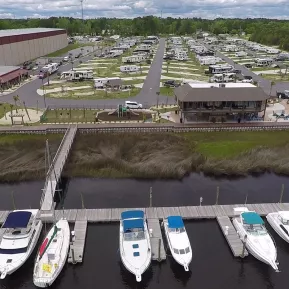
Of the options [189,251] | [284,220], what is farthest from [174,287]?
[284,220]

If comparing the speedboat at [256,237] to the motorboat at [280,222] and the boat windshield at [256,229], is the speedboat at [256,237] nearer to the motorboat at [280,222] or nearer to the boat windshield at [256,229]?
the boat windshield at [256,229]

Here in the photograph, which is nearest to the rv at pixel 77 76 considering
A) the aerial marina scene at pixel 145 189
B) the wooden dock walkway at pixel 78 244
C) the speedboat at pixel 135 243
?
the aerial marina scene at pixel 145 189

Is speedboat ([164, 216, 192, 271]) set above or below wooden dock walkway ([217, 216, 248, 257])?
above

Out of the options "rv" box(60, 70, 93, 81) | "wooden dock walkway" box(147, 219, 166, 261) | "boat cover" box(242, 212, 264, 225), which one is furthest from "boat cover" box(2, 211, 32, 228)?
"rv" box(60, 70, 93, 81)

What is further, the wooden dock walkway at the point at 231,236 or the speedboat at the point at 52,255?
the wooden dock walkway at the point at 231,236

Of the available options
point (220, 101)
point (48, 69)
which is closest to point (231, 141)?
point (220, 101)

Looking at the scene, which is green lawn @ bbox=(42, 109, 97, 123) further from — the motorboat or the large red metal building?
the large red metal building
